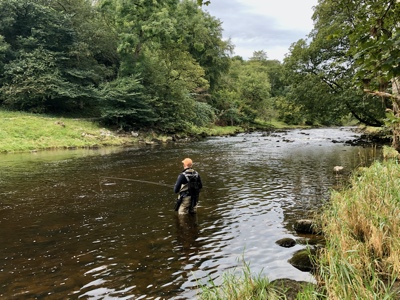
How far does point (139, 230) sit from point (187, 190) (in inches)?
66.6

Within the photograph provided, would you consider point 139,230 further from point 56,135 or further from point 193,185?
point 56,135

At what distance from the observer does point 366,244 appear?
4.91m

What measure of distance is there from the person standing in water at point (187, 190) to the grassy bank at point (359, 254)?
11.3ft

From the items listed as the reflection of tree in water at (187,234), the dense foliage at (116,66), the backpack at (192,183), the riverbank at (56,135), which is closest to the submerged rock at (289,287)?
the reflection of tree in water at (187,234)

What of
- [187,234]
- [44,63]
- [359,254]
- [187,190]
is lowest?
[187,234]

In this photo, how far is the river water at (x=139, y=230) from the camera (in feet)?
17.5

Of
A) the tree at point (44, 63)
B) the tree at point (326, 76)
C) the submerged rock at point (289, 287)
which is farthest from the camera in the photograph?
the tree at point (44, 63)

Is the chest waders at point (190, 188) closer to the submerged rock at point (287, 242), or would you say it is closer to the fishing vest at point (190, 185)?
the fishing vest at point (190, 185)

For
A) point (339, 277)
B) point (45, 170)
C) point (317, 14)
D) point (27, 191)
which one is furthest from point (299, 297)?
point (317, 14)

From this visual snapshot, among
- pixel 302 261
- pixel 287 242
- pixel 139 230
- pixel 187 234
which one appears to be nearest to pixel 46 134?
pixel 139 230

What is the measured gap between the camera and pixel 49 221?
8633 millimetres

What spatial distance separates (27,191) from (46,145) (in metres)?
16.0

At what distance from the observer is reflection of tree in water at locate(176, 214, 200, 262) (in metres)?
6.51

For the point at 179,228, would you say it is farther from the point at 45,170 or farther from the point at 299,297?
the point at 45,170
